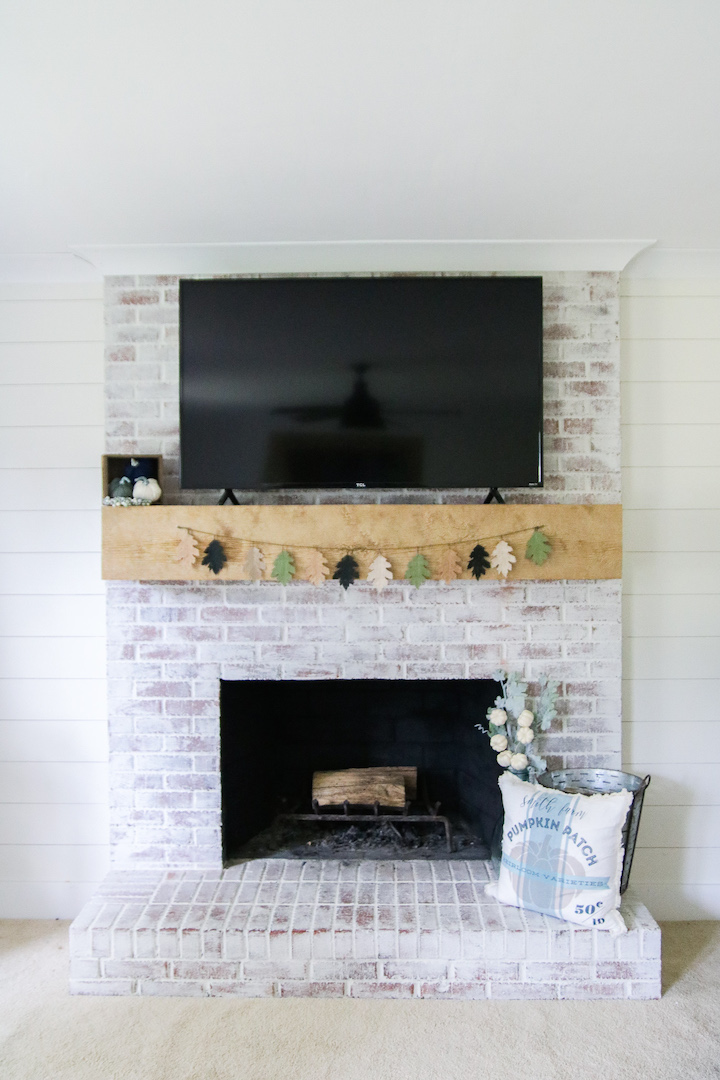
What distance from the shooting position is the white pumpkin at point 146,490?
2301 mm

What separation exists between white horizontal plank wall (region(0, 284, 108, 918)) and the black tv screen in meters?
0.58

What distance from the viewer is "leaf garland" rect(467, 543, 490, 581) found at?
227 cm

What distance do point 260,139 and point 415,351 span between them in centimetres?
80

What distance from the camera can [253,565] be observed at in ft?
7.41

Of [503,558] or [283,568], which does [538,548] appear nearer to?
[503,558]

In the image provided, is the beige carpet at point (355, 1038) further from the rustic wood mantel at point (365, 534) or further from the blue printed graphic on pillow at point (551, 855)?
the rustic wood mantel at point (365, 534)

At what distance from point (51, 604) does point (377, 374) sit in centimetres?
145

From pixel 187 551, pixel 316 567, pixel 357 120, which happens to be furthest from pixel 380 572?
pixel 357 120

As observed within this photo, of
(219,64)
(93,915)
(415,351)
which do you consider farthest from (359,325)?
(93,915)

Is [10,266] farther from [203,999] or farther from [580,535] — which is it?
[203,999]

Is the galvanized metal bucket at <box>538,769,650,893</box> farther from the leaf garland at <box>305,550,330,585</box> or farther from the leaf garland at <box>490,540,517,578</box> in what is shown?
the leaf garland at <box>305,550,330,585</box>

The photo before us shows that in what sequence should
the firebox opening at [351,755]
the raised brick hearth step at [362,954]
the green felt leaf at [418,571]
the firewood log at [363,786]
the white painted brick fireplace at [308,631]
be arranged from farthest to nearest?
the firewood log at [363,786] → the firebox opening at [351,755] → the white painted brick fireplace at [308,631] → the green felt leaf at [418,571] → the raised brick hearth step at [362,954]

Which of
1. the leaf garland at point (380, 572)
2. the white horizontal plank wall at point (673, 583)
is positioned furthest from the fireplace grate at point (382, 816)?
the leaf garland at point (380, 572)

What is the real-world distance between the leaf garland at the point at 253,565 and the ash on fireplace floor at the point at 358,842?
1027 millimetres
